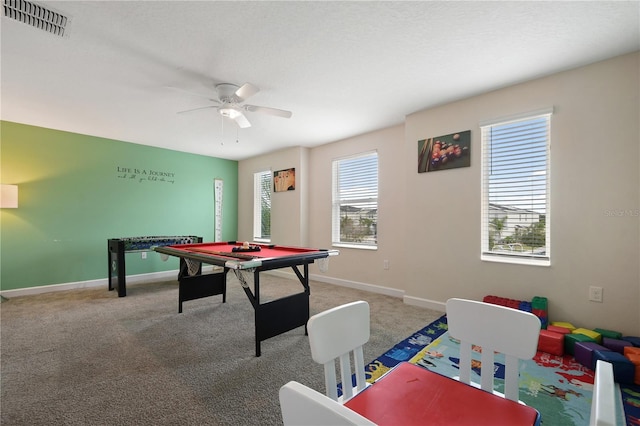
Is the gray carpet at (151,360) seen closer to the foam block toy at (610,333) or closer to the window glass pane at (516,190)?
the window glass pane at (516,190)

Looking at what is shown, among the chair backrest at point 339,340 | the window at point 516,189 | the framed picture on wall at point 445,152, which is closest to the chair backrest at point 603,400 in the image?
the chair backrest at point 339,340

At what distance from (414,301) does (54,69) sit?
14.8 feet

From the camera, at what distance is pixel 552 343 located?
2320mm

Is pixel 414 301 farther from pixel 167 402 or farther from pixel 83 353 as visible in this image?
pixel 83 353

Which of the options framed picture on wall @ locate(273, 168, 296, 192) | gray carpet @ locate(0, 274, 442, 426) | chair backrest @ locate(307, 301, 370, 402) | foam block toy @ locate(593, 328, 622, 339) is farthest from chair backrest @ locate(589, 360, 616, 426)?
framed picture on wall @ locate(273, 168, 296, 192)

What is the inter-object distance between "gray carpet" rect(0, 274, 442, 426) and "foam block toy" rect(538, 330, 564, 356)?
102cm

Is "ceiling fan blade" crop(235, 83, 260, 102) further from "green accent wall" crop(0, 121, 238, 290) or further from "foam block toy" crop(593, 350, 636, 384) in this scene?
"green accent wall" crop(0, 121, 238, 290)

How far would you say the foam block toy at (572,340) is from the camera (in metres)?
2.26

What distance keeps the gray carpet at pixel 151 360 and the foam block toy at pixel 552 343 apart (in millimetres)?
1017

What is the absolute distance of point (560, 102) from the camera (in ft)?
8.67

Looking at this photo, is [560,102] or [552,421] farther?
[560,102]

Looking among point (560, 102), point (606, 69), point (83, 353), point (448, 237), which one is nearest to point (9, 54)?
point (83, 353)

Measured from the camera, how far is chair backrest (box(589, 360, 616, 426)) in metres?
0.49

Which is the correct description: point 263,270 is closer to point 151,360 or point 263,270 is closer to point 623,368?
point 151,360
